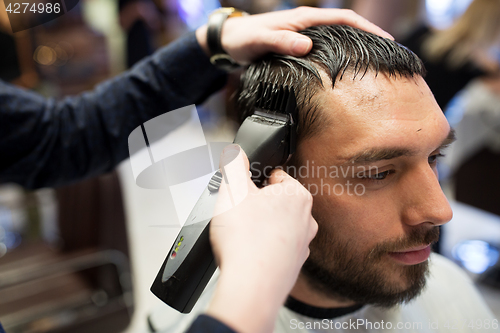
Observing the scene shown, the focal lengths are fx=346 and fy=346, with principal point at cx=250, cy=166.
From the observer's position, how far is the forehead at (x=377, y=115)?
2.19 ft

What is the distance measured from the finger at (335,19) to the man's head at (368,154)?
0.9 inches

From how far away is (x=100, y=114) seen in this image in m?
1.01

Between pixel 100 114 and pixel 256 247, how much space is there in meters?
0.78

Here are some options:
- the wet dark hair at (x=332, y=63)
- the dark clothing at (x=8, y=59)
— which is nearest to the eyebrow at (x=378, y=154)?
the wet dark hair at (x=332, y=63)

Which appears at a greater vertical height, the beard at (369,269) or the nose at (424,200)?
the nose at (424,200)

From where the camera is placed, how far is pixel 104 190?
5.06 ft

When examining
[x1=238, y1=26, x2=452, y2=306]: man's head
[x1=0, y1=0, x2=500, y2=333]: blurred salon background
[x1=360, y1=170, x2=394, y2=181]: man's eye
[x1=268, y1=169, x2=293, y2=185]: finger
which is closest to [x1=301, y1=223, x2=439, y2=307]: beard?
[x1=238, y1=26, x2=452, y2=306]: man's head

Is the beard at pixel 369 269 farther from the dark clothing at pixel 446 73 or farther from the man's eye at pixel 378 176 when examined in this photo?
the dark clothing at pixel 446 73

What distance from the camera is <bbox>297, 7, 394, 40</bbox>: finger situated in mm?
788

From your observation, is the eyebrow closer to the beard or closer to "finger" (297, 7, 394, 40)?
the beard

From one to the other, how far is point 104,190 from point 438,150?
1331 millimetres

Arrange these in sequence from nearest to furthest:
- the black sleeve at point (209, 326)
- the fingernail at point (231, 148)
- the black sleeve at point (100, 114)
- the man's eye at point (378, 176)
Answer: the black sleeve at point (209, 326) → the fingernail at point (231, 148) → the man's eye at point (378, 176) → the black sleeve at point (100, 114)

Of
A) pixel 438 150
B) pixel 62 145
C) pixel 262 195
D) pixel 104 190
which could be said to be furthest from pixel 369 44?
pixel 104 190

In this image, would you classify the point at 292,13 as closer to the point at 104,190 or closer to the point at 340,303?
the point at 340,303
